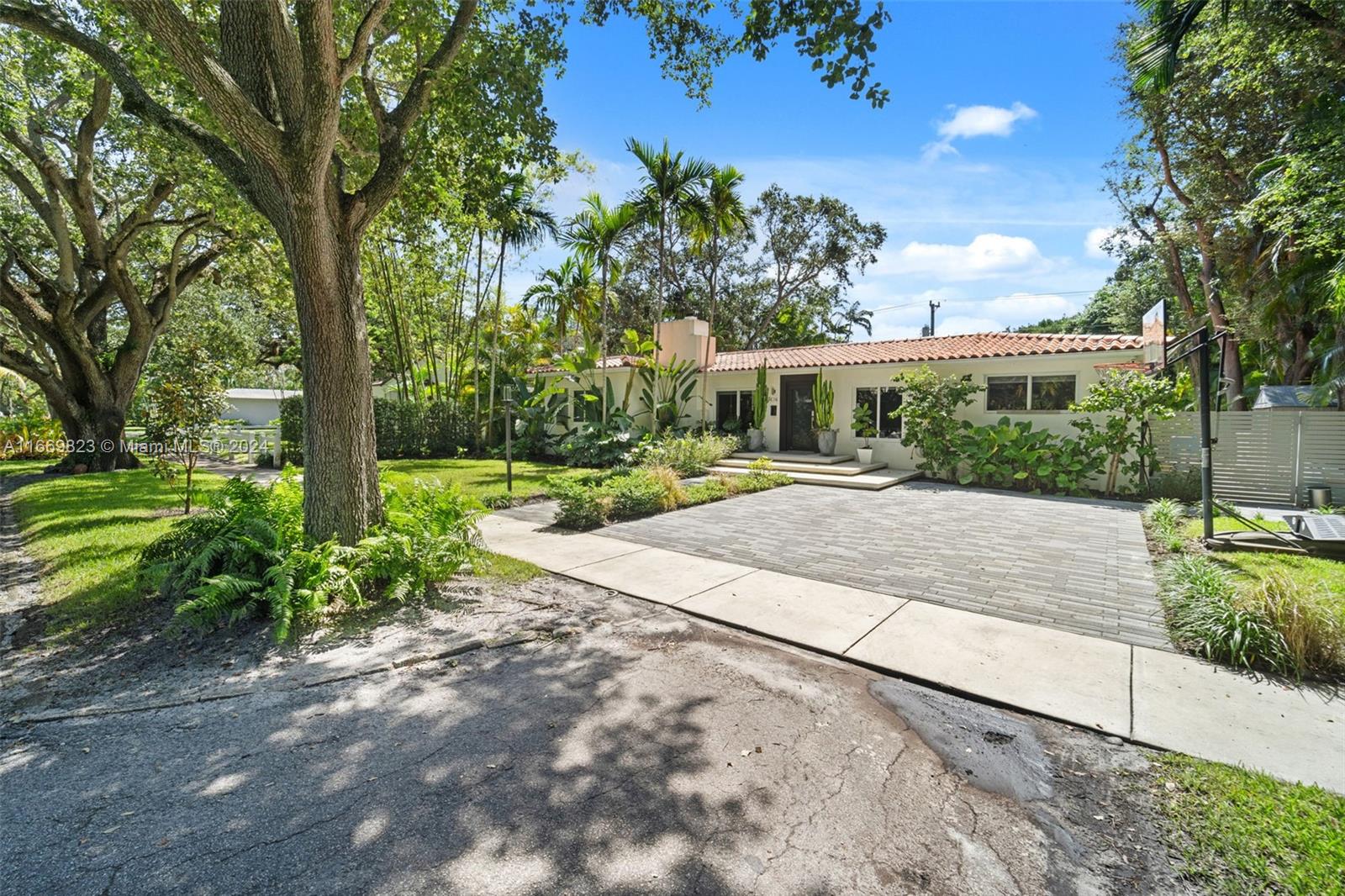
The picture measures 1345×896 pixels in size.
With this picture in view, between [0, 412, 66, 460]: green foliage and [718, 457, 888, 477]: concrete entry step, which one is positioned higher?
[0, 412, 66, 460]: green foliage

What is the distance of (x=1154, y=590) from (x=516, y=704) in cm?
570

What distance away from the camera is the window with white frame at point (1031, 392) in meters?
11.8

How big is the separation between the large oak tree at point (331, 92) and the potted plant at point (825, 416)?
9324 mm

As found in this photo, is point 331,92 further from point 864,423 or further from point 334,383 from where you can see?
point 864,423

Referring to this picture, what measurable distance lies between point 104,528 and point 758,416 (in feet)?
43.6

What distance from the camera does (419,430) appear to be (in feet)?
58.4

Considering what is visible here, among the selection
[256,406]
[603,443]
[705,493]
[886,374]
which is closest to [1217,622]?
[705,493]

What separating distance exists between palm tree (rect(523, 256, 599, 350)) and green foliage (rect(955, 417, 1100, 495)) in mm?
10901

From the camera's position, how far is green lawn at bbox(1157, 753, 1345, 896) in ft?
6.55

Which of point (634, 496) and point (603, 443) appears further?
point (603, 443)

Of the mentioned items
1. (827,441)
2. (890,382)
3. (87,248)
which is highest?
(87,248)

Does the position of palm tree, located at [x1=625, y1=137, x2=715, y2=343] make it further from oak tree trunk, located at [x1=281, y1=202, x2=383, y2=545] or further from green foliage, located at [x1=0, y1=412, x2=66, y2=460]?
green foliage, located at [x1=0, y1=412, x2=66, y2=460]

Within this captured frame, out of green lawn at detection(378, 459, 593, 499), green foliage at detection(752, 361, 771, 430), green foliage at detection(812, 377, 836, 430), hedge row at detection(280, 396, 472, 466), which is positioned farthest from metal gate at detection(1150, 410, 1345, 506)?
hedge row at detection(280, 396, 472, 466)

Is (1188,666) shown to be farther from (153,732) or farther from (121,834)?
(153,732)
